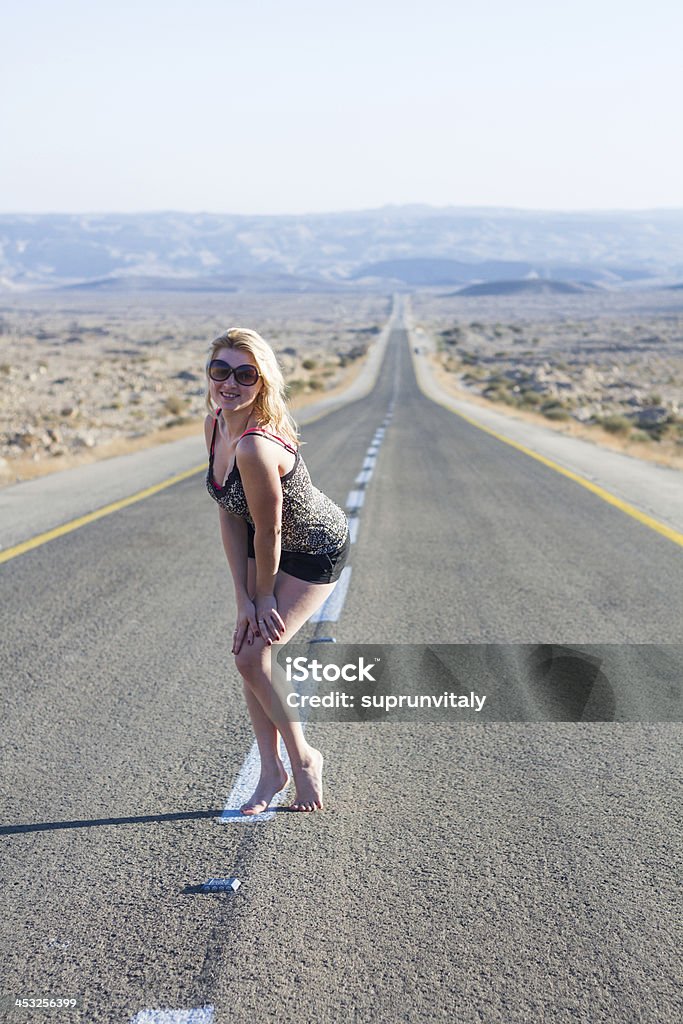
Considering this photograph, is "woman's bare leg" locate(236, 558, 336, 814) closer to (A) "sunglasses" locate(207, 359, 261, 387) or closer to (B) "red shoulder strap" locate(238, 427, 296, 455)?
(B) "red shoulder strap" locate(238, 427, 296, 455)

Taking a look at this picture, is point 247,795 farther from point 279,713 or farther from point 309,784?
point 279,713

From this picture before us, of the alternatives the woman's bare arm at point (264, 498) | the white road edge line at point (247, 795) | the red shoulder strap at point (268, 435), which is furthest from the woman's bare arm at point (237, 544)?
the white road edge line at point (247, 795)

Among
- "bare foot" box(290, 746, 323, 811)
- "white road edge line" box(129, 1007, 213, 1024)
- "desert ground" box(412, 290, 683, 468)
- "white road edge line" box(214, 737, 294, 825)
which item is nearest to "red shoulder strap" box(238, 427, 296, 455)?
"bare foot" box(290, 746, 323, 811)

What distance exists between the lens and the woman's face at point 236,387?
367 centimetres

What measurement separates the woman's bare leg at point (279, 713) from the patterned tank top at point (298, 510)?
15 centimetres

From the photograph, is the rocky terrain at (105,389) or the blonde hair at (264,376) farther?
the rocky terrain at (105,389)

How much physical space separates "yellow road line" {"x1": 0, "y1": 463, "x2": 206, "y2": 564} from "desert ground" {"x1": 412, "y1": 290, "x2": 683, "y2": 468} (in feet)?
30.2

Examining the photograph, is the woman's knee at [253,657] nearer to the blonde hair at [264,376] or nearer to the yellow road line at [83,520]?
the blonde hair at [264,376]

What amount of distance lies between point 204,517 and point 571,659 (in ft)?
19.5

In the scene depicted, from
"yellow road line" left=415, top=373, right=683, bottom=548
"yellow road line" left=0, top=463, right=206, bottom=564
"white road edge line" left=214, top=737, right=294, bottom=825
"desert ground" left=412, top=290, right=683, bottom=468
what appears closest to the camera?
"white road edge line" left=214, top=737, right=294, bottom=825

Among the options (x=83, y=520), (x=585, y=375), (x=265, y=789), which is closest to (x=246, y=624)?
(x=265, y=789)

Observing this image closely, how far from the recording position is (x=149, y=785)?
4.20 metres

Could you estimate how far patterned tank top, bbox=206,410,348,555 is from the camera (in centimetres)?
371

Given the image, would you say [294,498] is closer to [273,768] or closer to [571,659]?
[273,768]
